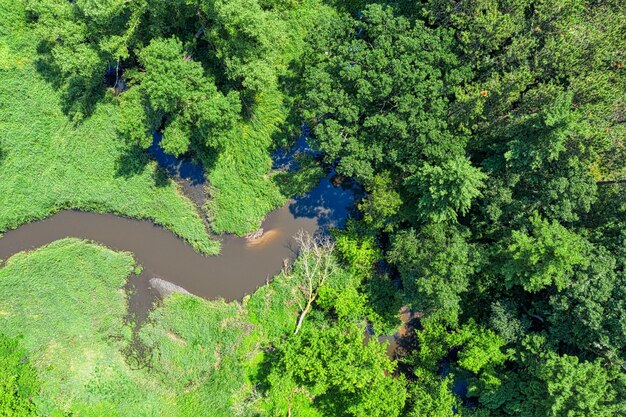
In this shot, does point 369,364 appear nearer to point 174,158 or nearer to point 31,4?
point 174,158

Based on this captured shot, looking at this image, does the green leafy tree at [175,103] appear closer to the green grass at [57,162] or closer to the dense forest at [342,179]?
the dense forest at [342,179]

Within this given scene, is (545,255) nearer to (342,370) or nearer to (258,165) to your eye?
(342,370)

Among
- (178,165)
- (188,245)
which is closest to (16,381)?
(188,245)

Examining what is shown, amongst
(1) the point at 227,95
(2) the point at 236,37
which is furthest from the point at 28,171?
(2) the point at 236,37

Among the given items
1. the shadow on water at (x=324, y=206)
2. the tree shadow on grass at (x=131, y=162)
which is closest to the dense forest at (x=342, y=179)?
the tree shadow on grass at (x=131, y=162)

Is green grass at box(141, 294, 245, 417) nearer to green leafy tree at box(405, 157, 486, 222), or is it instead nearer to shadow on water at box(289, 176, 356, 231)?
shadow on water at box(289, 176, 356, 231)

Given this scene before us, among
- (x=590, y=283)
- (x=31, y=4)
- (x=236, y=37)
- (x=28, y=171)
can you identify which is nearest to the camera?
(x=590, y=283)
